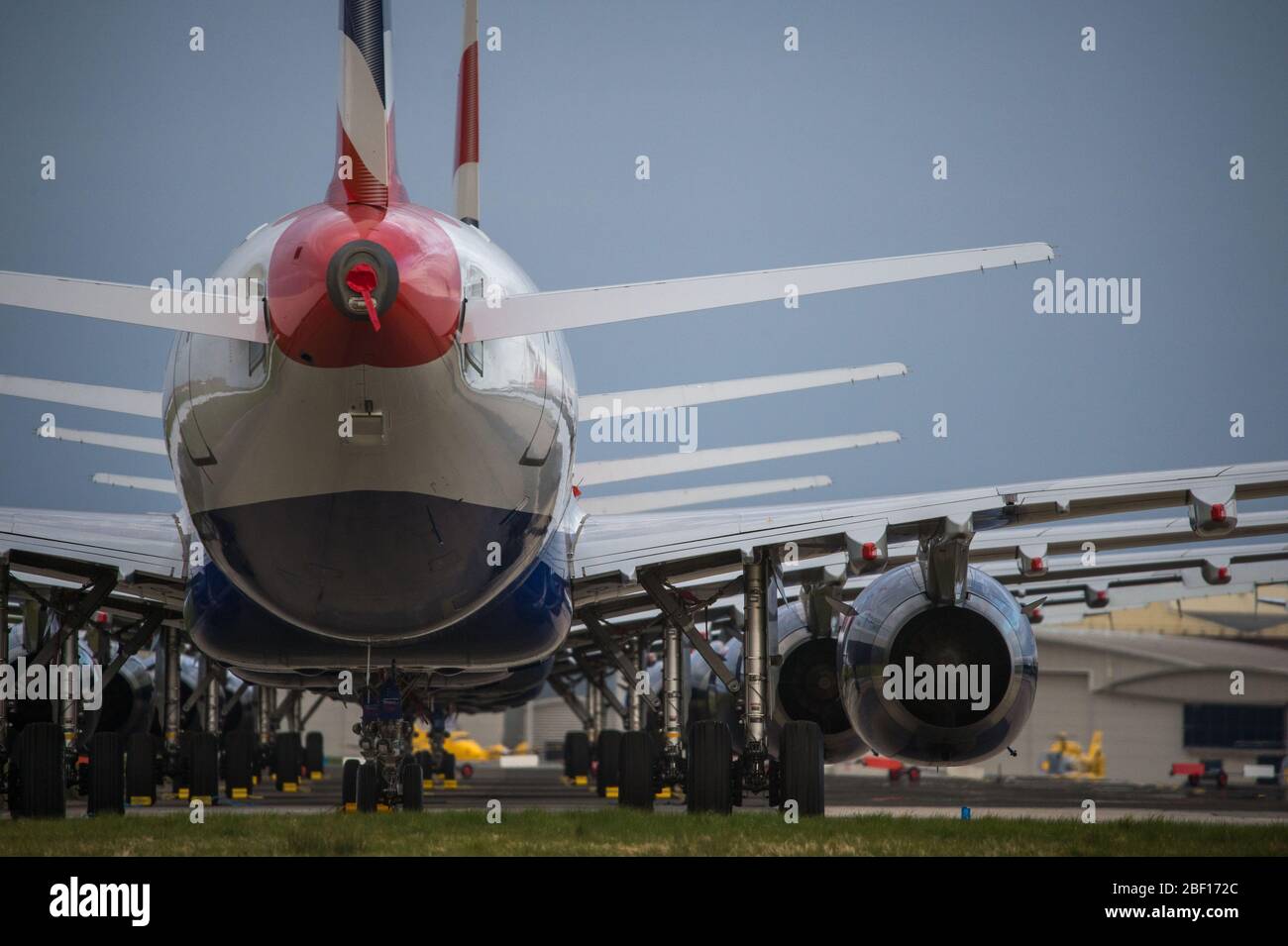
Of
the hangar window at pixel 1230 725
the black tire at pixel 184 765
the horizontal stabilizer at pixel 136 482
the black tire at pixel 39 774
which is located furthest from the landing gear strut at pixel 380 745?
the hangar window at pixel 1230 725

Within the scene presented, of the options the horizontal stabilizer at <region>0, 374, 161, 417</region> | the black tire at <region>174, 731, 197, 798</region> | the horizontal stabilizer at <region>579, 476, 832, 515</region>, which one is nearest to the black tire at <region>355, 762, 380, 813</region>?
the horizontal stabilizer at <region>0, 374, 161, 417</region>

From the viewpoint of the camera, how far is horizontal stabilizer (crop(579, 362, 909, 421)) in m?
13.0

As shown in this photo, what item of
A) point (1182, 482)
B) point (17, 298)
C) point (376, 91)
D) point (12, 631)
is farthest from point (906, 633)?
point (12, 631)

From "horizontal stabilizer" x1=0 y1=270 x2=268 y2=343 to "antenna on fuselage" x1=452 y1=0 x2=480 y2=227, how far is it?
571 centimetres

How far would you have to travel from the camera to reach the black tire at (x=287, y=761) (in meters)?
28.1

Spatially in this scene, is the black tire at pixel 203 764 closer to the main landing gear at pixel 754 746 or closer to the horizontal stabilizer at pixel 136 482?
the horizontal stabilizer at pixel 136 482

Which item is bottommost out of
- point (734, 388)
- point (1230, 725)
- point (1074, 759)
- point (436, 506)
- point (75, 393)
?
point (1074, 759)

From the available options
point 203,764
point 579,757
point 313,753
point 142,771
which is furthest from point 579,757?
point 142,771

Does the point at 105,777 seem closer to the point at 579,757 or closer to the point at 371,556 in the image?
the point at 371,556

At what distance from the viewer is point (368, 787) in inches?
587

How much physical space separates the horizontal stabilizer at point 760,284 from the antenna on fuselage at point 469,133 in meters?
5.88

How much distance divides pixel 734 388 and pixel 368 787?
16.8 feet

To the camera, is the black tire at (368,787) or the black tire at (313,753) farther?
the black tire at (313,753)
